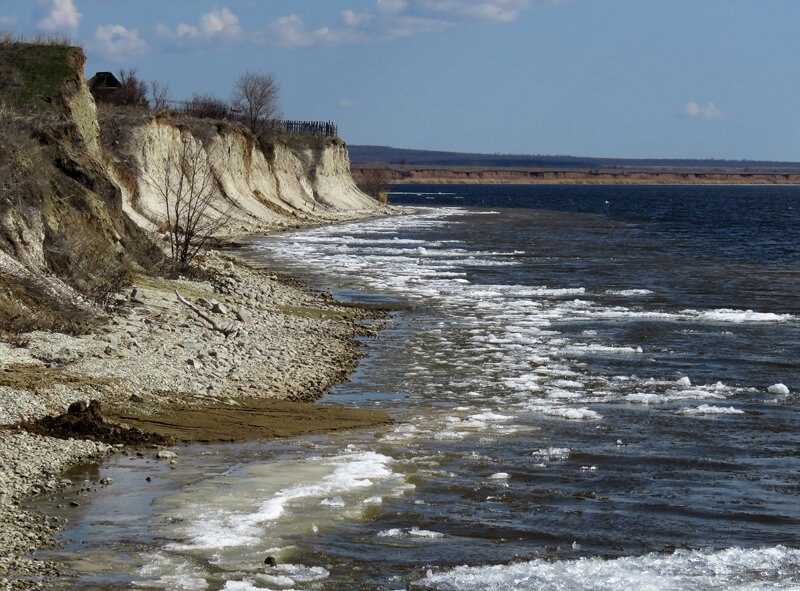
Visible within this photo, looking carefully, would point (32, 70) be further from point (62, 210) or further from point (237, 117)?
point (237, 117)

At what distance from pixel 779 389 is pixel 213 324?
335 inches

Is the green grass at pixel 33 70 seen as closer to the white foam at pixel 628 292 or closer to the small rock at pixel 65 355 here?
the small rock at pixel 65 355

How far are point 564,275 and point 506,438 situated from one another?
67.3 feet

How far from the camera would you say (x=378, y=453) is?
10297 mm

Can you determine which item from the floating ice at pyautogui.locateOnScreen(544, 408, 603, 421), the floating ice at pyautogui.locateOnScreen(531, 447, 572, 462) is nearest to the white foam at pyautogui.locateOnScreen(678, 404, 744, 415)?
the floating ice at pyautogui.locateOnScreen(544, 408, 603, 421)

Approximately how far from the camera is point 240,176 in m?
57.5

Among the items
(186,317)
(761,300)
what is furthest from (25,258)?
(761,300)

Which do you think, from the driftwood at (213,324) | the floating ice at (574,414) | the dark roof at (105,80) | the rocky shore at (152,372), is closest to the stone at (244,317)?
the rocky shore at (152,372)

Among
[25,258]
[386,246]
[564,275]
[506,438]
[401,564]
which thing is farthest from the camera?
[386,246]

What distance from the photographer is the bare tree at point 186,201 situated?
2211 cm

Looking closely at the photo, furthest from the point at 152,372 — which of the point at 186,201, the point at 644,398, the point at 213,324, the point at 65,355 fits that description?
the point at 186,201

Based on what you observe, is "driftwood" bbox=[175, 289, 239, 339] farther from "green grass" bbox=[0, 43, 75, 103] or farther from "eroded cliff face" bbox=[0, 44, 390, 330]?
"green grass" bbox=[0, 43, 75, 103]

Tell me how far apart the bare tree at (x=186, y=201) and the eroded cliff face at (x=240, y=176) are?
199mm

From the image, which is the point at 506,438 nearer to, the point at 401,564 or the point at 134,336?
the point at 401,564
